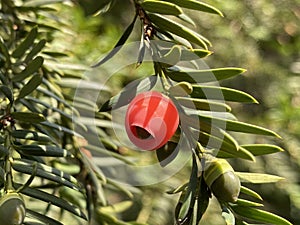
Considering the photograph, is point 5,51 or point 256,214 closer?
point 256,214

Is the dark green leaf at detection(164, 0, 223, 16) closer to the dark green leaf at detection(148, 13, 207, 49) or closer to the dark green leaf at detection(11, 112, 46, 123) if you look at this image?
the dark green leaf at detection(148, 13, 207, 49)

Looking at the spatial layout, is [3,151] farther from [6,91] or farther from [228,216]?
[228,216]

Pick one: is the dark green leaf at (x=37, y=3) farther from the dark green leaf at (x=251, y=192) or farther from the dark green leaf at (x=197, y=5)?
the dark green leaf at (x=251, y=192)

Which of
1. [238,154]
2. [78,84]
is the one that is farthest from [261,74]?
[238,154]

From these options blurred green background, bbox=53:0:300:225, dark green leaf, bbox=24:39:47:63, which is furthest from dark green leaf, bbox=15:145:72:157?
blurred green background, bbox=53:0:300:225

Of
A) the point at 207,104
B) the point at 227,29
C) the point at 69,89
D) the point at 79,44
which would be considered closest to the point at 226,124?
the point at 207,104

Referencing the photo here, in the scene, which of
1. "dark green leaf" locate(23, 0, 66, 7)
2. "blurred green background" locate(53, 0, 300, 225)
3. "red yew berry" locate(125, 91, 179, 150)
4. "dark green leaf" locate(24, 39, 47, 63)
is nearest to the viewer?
"red yew berry" locate(125, 91, 179, 150)

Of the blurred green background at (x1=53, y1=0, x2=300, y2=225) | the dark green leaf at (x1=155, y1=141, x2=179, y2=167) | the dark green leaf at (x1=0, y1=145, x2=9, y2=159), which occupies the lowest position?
the blurred green background at (x1=53, y1=0, x2=300, y2=225)
